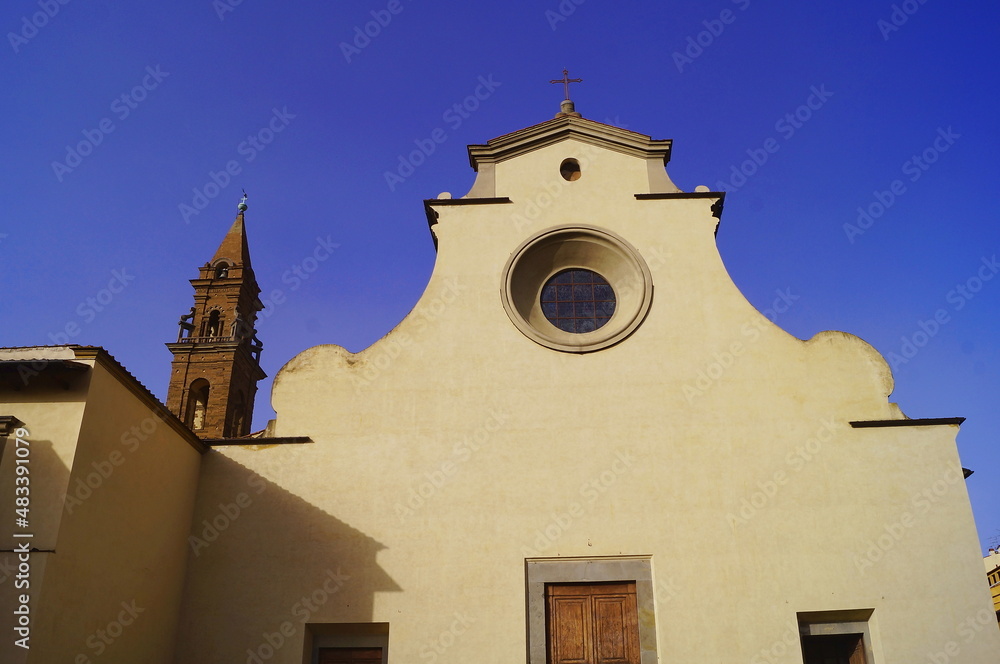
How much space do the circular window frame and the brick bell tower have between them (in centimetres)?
1628

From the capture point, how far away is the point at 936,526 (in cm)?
1042

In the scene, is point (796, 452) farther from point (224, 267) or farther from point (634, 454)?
point (224, 267)

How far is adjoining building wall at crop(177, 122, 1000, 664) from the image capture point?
1006cm

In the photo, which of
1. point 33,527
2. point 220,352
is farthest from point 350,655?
point 220,352

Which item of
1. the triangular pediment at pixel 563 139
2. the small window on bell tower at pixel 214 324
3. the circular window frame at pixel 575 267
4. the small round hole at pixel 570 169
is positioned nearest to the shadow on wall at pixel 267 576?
the circular window frame at pixel 575 267

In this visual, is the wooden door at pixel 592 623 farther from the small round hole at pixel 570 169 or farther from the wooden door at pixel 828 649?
the small round hole at pixel 570 169

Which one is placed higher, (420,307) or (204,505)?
(420,307)

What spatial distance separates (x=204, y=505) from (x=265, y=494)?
861 millimetres

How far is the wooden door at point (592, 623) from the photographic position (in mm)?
10062

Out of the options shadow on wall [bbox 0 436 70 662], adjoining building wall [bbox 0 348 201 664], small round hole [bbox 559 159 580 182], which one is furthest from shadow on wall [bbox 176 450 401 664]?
small round hole [bbox 559 159 580 182]

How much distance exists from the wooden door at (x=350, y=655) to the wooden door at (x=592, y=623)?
228 cm

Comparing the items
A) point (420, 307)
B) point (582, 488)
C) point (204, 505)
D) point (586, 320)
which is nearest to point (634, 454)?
point (582, 488)

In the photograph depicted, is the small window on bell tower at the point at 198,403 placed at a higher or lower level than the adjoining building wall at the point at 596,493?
higher

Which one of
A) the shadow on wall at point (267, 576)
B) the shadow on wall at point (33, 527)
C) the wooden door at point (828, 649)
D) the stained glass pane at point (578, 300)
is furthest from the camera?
the stained glass pane at point (578, 300)
